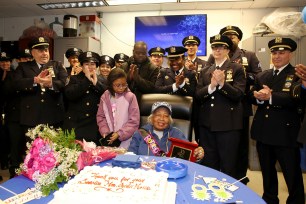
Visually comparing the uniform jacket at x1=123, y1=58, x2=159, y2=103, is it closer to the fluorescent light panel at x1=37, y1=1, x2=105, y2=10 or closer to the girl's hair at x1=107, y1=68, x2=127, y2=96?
the girl's hair at x1=107, y1=68, x2=127, y2=96

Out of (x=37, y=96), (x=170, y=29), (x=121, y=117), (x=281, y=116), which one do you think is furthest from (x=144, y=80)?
(x=170, y=29)

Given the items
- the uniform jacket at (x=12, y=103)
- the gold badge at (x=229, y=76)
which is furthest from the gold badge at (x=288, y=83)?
the uniform jacket at (x=12, y=103)

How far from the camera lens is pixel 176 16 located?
549 centimetres

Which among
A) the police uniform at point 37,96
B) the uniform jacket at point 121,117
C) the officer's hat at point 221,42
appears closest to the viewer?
the uniform jacket at point 121,117

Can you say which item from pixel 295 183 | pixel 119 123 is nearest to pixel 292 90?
pixel 295 183

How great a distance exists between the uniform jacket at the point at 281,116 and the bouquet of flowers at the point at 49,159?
1.70 meters

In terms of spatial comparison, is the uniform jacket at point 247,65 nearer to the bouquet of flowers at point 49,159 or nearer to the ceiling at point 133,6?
the bouquet of flowers at point 49,159

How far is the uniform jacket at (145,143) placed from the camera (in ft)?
6.84

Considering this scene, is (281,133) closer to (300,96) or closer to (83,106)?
(300,96)

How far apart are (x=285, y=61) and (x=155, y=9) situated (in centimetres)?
376

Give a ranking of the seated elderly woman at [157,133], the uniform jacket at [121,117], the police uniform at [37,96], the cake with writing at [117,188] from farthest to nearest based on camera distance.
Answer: the police uniform at [37,96] < the uniform jacket at [121,117] < the seated elderly woman at [157,133] < the cake with writing at [117,188]

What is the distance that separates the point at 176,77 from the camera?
2729mm

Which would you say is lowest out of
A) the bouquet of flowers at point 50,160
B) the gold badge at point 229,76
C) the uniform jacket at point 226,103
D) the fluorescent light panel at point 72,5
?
the bouquet of flowers at point 50,160

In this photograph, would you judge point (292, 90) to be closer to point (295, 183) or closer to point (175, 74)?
point (295, 183)
